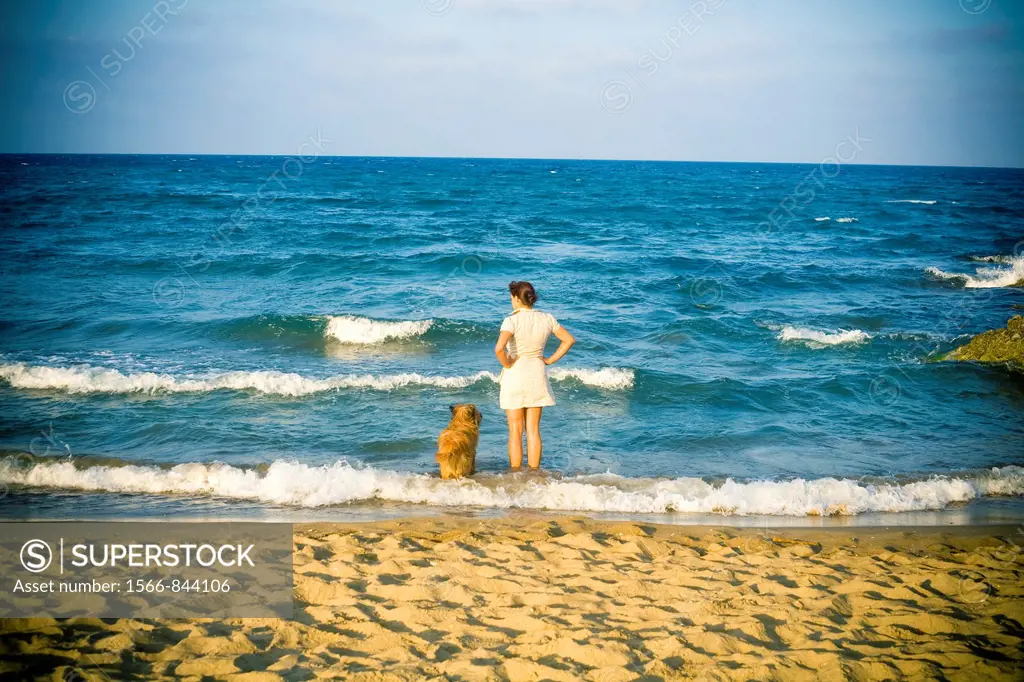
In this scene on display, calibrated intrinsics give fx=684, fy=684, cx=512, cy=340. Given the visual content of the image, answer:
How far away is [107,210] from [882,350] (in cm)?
2860

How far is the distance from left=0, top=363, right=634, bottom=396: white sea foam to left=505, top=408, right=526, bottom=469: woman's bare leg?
10.6 feet

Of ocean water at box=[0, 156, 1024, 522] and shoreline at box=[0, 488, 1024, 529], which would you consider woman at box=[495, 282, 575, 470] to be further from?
shoreline at box=[0, 488, 1024, 529]

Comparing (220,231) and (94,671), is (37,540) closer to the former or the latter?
(94,671)

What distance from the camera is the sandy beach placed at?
3.66 metres

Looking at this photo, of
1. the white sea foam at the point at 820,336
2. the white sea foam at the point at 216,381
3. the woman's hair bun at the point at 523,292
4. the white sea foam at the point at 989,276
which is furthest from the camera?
the white sea foam at the point at 989,276

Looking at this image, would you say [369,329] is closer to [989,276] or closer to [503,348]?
[503,348]

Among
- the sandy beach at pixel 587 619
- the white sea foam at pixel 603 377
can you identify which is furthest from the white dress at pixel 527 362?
the white sea foam at pixel 603 377

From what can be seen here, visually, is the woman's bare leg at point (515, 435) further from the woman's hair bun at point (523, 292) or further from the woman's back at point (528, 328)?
the woman's hair bun at point (523, 292)

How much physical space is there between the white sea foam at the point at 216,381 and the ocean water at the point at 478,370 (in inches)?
1.7

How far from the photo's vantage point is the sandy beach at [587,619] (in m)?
3.66

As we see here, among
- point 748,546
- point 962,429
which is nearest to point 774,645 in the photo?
point 748,546

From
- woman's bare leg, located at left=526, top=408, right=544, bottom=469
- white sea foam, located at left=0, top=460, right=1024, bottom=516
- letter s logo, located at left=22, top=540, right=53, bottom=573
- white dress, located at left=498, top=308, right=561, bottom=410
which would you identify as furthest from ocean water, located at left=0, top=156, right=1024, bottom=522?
letter s logo, located at left=22, top=540, right=53, bottom=573

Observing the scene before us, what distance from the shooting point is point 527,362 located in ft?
23.0

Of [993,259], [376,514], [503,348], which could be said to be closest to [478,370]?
[503,348]
